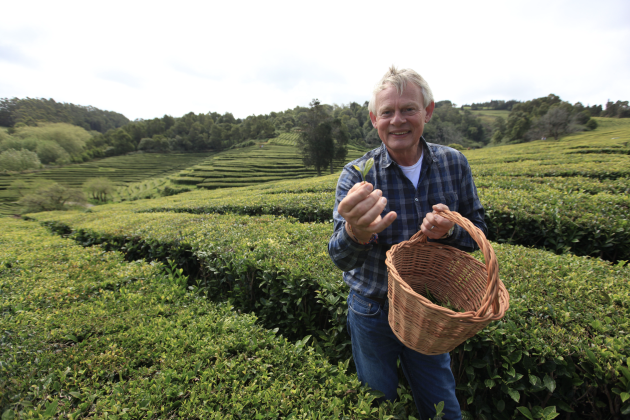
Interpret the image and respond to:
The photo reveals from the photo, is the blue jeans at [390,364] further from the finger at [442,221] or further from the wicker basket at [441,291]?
the finger at [442,221]

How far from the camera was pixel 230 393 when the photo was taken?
183cm

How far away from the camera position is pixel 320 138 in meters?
37.3

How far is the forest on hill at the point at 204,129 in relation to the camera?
4953 centimetres

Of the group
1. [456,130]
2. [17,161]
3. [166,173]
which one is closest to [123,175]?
[166,173]

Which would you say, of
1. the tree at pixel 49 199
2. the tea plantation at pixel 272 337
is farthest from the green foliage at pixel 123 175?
the tea plantation at pixel 272 337

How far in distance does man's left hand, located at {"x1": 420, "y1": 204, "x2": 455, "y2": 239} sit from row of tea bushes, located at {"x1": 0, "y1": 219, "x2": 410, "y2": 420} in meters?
1.21

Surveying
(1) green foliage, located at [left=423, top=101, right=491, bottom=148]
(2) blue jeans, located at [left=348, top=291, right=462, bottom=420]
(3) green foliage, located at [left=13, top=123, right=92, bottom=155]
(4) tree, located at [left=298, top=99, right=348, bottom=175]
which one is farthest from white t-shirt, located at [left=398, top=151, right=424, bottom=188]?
(3) green foliage, located at [left=13, top=123, right=92, bottom=155]

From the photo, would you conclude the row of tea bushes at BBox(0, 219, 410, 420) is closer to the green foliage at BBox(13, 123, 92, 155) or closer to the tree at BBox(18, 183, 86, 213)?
the tree at BBox(18, 183, 86, 213)

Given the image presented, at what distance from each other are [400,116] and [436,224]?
0.73 m

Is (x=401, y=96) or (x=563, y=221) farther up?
(x=401, y=96)

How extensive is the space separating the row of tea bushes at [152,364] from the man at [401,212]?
294 millimetres

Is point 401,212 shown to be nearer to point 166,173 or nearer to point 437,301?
point 437,301

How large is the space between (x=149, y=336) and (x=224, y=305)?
0.82 meters

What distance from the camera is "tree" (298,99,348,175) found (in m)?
37.4
